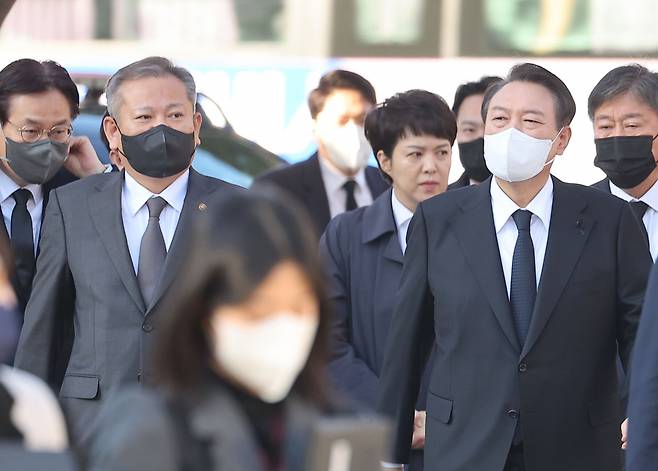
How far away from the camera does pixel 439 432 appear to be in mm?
5023

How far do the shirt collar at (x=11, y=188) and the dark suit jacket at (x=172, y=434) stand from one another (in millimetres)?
4011

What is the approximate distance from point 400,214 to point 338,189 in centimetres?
213

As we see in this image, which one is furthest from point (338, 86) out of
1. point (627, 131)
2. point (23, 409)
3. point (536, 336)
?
point (23, 409)

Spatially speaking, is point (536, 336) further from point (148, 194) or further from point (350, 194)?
point (350, 194)

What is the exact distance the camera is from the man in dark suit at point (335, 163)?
26.5 feet

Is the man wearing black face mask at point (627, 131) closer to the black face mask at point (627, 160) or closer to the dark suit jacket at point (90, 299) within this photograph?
the black face mask at point (627, 160)

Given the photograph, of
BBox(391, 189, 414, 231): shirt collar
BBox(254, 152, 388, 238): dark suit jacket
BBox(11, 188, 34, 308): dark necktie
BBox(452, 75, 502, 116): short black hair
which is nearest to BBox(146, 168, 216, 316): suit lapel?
BBox(11, 188, 34, 308): dark necktie

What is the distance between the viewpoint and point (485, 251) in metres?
→ 4.96

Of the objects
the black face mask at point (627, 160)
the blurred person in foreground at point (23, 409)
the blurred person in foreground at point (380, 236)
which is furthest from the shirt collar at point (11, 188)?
the blurred person in foreground at point (23, 409)

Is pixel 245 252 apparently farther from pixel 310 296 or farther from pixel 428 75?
pixel 428 75

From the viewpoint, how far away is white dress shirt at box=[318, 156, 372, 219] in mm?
8133

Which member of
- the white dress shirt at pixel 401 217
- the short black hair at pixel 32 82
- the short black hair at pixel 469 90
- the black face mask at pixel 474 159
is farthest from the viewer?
the short black hair at pixel 469 90

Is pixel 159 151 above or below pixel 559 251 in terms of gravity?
above

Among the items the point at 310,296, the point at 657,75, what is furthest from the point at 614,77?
the point at 310,296
